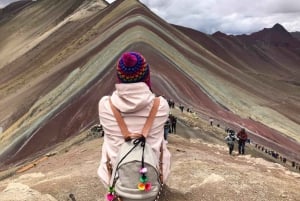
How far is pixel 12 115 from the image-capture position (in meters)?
53.0

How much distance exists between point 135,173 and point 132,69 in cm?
162

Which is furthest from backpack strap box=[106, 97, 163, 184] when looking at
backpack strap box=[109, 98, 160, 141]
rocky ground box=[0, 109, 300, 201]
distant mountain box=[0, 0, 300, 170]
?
distant mountain box=[0, 0, 300, 170]

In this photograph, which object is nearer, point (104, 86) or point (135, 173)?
point (135, 173)

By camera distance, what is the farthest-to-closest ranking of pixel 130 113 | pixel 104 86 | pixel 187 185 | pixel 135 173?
1. pixel 104 86
2. pixel 187 185
3. pixel 130 113
4. pixel 135 173

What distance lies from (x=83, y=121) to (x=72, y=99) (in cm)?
751

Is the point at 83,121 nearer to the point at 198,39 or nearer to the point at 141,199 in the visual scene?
the point at 141,199

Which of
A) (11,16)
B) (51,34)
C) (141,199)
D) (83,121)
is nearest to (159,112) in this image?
A: (141,199)

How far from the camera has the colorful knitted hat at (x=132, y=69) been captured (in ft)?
26.4

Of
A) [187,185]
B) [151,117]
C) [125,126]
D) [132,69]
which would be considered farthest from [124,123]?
[187,185]

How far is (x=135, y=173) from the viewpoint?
7527 millimetres

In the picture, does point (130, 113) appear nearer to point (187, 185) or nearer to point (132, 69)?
point (132, 69)

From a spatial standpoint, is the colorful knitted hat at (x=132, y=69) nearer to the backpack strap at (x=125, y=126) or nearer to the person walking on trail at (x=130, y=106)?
the person walking on trail at (x=130, y=106)

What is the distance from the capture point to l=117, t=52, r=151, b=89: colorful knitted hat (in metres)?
8.05

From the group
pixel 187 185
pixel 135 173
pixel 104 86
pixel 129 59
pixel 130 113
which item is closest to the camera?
pixel 135 173
